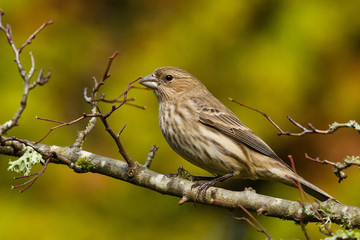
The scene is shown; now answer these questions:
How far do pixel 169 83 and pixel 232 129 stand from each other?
36.8 inches

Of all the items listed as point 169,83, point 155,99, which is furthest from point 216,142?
point 155,99

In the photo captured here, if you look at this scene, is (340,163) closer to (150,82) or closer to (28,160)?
(28,160)

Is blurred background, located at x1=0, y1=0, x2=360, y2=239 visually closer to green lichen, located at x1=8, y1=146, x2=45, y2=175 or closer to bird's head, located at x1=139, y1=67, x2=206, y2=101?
bird's head, located at x1=139, y1=67, x2=206, y2=101

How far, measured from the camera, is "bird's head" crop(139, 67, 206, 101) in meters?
6.47

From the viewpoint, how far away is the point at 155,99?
736cm

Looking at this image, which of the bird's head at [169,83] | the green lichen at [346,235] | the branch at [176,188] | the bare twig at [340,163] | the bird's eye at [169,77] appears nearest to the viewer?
the green lichen at [346,235]

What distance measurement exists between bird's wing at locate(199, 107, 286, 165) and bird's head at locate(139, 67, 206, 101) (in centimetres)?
49

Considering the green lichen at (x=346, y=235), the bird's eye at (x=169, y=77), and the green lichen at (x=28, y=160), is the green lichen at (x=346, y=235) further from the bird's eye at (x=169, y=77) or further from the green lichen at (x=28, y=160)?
the bird's eye at (x=169, y=77)

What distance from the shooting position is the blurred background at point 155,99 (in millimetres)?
7066

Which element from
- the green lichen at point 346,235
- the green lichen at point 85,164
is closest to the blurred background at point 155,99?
the green lichen at point 85,164

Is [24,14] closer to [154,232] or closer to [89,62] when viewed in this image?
[89,62]

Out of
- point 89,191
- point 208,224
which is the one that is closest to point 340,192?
point 208,224

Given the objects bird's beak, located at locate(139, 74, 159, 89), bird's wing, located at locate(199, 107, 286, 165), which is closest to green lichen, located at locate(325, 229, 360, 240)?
bird's wing, located at locate(199, 107, 286, 165)

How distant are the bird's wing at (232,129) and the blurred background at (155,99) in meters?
0.97
